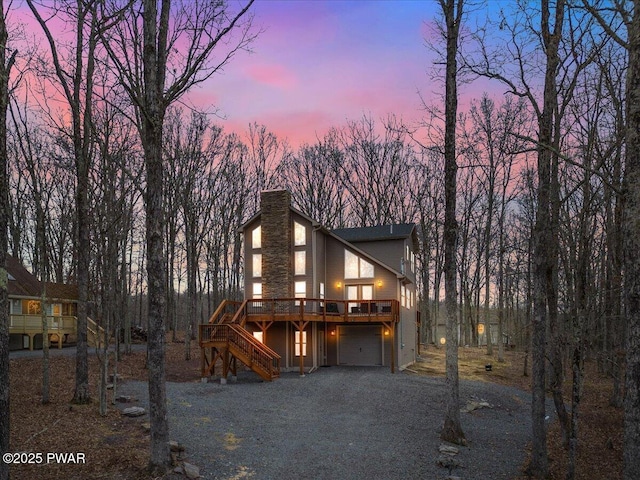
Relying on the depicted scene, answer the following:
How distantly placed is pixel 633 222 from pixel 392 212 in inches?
1365

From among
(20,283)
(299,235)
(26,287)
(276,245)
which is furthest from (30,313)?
(299,235)

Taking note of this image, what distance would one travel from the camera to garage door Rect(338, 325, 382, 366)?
2469 centimetres

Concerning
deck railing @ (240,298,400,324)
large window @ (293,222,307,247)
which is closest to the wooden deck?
deck railing @ (240,298,400,324)

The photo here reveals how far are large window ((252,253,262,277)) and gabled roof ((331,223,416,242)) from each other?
17.6 ft

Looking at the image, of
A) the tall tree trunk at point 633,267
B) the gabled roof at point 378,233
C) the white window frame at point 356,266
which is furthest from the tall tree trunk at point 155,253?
the gabled roof at point 378,233

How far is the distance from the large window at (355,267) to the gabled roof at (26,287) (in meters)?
15.7

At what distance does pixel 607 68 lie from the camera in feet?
45.6

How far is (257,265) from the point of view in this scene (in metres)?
25.2

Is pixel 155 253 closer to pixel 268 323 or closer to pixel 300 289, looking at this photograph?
pixel 268 323

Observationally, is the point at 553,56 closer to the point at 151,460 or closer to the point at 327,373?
the point at 151,460

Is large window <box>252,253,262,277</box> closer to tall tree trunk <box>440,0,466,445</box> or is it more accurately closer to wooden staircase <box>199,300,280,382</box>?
wooden staircase <box>199,300,280,382</box>

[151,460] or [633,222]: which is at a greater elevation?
[633,222]

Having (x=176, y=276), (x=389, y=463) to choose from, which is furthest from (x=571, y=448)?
(x=176, y=276)

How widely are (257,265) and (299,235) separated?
2.90 m
